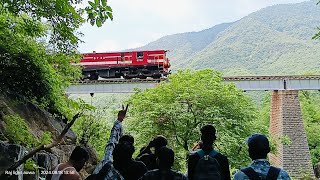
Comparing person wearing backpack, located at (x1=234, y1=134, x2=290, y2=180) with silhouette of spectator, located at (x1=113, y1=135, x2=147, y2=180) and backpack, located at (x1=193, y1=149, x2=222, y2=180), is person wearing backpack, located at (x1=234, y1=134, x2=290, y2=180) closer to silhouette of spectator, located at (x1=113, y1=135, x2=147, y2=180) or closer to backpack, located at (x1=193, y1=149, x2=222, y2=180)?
backpack, located at (x1=193, y1=149, x2=222, y2=180)

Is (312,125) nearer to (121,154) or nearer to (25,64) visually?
(25,64)

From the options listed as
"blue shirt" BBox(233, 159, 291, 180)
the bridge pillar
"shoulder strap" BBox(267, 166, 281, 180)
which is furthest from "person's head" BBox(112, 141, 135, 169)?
the bridge pillar

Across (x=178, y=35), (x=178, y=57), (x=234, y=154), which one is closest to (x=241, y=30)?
(x=178, y=57)

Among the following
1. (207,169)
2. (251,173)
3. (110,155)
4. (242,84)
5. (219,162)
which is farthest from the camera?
(242,84)

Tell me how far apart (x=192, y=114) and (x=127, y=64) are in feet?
37.8

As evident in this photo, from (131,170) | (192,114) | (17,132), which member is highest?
(131,170)

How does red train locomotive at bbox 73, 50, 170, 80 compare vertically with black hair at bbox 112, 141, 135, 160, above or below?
above

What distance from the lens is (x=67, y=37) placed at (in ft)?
22.9

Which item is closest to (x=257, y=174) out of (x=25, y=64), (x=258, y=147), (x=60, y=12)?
(x=258, y=147)

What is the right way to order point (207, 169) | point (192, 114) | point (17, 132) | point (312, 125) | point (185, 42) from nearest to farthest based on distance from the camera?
point (207, 169), point (17, 132), point (192, 114), point (312, 125), point (185, 42)

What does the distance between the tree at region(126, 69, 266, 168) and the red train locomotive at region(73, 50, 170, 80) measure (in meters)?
8.79

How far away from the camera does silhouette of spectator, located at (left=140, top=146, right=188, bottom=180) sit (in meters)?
3.37

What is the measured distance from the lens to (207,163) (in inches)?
150

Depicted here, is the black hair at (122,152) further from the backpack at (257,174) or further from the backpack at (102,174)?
the backpack at (257,174)
